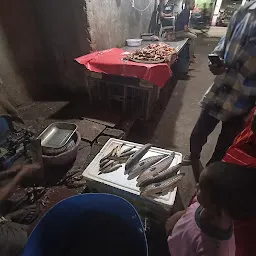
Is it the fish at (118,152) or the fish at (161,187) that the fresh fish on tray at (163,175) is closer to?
the fish at (161,187)

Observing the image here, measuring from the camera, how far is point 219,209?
3.56 feet

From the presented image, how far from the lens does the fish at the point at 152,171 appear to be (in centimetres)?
223

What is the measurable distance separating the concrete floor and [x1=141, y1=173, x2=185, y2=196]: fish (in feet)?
Result: 3.00

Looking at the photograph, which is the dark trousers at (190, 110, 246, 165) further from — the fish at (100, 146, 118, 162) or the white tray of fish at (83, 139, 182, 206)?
the fish at (100, 146, 118, 162)

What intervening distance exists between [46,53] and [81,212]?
457 cm

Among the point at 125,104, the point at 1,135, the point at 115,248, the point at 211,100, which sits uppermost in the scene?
the point at 211,100

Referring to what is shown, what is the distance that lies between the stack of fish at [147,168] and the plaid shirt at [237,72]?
86 centimetres

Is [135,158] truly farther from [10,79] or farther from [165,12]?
[165,12]

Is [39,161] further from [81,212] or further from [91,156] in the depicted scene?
[81,212]

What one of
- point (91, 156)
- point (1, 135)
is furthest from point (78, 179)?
point (1, 135)

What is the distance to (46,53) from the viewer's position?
16.7 feet

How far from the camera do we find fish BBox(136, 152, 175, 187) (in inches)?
87.7

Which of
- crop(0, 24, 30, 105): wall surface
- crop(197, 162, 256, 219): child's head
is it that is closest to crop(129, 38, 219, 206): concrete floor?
crop(197, 162, 256, 219): child's head

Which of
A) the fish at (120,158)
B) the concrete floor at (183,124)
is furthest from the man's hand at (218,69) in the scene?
the concrete floor at (183,124)
